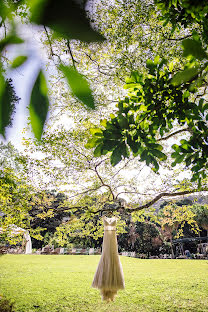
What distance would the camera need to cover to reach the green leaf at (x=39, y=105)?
358mm

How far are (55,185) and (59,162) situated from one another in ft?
2.11

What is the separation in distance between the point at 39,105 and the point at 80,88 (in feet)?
0.25

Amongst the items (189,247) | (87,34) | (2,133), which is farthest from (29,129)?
(189,247)

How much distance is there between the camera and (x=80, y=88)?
1.16 ft

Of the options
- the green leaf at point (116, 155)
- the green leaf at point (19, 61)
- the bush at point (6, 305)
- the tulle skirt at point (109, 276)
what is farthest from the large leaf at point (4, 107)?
the bush at point (6, 305)

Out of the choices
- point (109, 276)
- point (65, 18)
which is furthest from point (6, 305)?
point (65, 18)

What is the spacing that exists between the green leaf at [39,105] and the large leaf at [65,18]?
82 millimetres

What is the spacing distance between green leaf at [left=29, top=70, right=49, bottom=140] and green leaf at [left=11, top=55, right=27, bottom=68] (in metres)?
0.06

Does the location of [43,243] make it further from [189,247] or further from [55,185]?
[55,185]

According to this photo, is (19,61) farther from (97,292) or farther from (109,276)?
(97,292)

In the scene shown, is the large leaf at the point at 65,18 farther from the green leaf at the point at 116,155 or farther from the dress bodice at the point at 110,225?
the dress bodice at the point at 110,225

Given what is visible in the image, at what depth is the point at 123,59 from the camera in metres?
4.68

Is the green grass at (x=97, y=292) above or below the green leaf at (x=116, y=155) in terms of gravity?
below

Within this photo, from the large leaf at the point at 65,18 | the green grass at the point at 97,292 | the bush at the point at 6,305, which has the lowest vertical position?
the green grass at the point at 97,292
